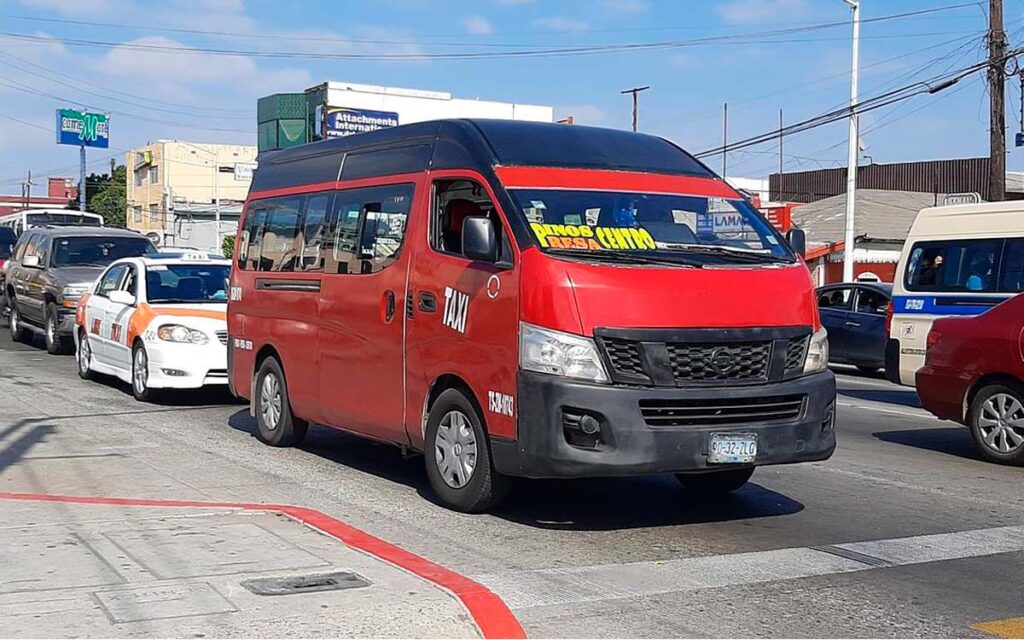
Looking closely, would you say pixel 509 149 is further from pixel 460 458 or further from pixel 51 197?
pixel 51 197

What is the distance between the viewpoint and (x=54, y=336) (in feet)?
66.1

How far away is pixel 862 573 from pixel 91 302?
12372mm

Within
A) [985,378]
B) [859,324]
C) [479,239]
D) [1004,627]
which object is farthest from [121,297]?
[859,324]

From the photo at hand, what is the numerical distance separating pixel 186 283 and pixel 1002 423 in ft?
30.6

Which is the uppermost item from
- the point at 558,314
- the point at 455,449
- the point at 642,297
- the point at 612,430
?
the point at 642,297

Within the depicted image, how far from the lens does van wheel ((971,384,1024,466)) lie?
11000 millimetres

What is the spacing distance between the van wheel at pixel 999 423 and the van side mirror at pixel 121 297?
9432 mm

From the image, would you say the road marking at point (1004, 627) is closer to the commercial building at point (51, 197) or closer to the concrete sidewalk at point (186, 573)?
the concrete sidewalk at point (186, 573)

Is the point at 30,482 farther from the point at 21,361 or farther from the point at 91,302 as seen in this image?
the point at 21,361

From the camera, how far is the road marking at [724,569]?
6.39m

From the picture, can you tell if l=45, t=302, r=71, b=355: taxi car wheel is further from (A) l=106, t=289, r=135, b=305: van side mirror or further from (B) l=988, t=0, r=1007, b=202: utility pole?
(B) l=988, t=0, r=1007, b=202: utility pole

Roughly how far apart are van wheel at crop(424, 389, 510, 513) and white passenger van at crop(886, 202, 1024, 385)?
24.2 feet

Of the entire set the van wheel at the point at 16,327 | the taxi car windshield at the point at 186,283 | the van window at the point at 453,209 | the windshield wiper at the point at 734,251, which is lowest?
the van wheel at the point at 16,327

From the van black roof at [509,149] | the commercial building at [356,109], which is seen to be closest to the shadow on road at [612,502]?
the van black roof at [509,149]
